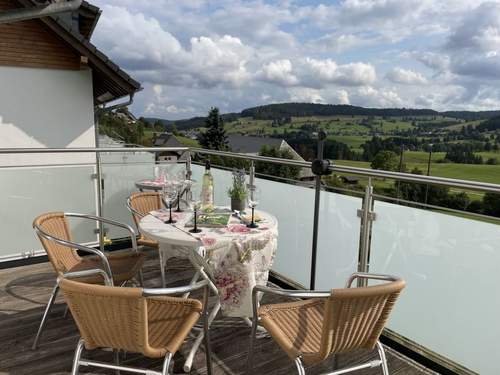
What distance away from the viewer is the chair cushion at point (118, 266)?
8.79ft

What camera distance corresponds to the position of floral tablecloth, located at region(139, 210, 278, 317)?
2.41m

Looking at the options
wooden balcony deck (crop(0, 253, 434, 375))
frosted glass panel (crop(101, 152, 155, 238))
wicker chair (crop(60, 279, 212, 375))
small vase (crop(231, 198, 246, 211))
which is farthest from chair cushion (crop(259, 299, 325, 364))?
frosted glass panel (crop(101, 152, 155, 238))

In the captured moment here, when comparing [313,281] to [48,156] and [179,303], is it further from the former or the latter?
[48,156]

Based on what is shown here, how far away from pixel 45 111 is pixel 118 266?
7.10 metres

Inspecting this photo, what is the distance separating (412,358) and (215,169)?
2.97 meters

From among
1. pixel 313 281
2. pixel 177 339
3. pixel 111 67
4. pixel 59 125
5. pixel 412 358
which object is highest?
pixel 111 67

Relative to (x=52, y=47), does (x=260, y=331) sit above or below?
below

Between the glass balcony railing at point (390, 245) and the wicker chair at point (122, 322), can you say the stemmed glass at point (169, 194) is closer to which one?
the wicker chair at point (122, 322)

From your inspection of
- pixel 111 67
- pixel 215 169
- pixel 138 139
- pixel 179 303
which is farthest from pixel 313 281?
pixel 138 139

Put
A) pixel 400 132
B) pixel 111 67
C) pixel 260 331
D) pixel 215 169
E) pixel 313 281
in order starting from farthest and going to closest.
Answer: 1. pixel 400 132
2. pixel 111 67
3. pixel 215 169
4. pixel 313 281
5. pixel 260 331

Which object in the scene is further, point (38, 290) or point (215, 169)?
point (215, 169)

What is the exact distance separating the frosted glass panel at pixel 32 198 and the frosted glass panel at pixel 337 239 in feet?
9.77

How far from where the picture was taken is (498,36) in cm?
3638

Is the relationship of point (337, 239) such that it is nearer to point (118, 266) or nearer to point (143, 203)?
point (118, 266)
